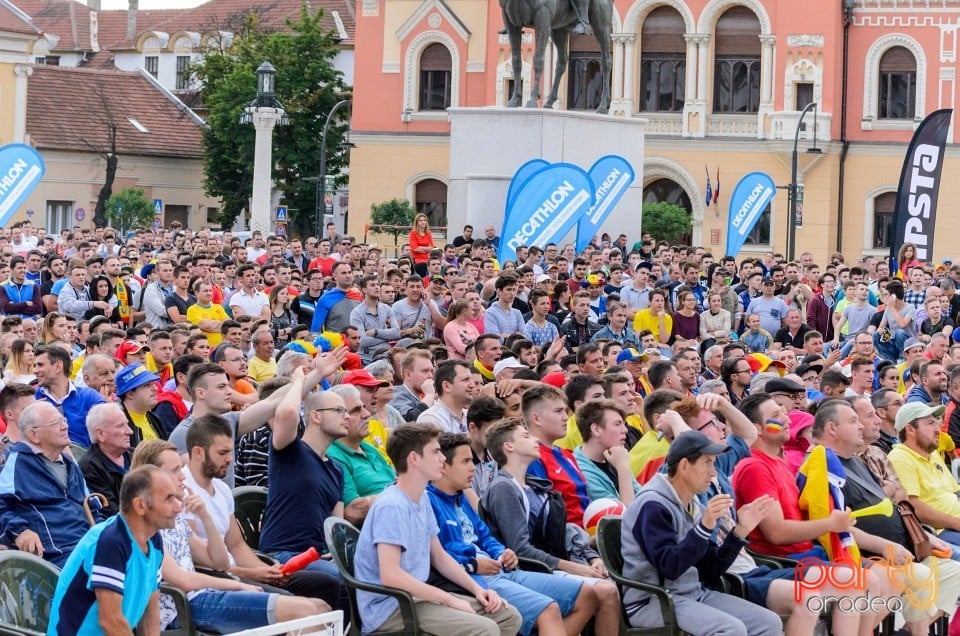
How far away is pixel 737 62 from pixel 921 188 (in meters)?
27.9

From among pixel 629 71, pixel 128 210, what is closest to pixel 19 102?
pixel 128 210

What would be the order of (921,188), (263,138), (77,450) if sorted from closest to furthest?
(77,450), (921,188), (263,138)

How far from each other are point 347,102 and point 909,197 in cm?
3609

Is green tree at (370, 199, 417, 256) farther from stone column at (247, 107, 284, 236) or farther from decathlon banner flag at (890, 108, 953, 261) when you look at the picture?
decathlon banner flag at (890, 108, 953, 261)

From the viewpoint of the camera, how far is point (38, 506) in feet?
26.8

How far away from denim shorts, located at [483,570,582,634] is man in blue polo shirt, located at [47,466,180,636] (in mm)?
2004

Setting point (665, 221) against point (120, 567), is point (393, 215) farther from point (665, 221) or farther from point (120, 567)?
point (120, 567)

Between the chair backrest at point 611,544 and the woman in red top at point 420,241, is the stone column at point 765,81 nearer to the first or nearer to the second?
the woman in red top at point 420,241

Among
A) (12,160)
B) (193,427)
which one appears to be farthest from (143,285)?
(193,427)

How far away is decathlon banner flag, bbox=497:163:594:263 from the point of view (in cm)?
2272

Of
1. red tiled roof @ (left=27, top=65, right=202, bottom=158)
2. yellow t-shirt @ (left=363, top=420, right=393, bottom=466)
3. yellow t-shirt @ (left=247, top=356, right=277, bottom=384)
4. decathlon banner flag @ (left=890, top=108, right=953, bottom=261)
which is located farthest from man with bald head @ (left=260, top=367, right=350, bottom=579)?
red tiled roof @ (left=27, top=65, right=202, bottom=158)

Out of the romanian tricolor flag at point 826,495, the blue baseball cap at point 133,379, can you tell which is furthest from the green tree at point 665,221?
the romanian tricolor flag at point 826,495

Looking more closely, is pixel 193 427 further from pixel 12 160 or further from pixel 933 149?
pixel 933 149

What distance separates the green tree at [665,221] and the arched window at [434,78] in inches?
357
